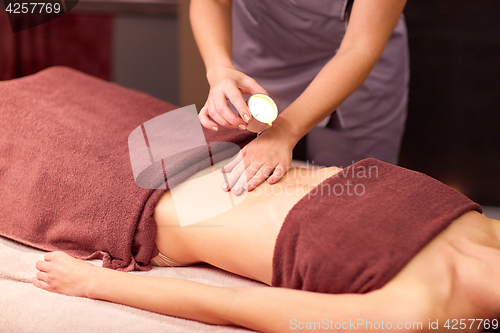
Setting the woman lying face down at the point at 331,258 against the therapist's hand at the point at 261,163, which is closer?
the woman lying face down at the point at 331,258

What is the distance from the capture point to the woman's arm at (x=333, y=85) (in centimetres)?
95

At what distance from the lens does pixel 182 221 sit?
90cm

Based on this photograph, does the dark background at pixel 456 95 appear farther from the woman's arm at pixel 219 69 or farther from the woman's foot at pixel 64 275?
the woman's foot at pixel 64 275

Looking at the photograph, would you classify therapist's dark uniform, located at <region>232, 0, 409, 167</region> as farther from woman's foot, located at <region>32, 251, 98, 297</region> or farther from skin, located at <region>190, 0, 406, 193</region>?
woman's foot, located at <region>32, 251, 98, 297</region>

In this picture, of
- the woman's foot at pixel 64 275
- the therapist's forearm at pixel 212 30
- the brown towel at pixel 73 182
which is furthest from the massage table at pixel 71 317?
the therapist's forearm at pixel 212 30

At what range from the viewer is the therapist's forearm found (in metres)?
1.06

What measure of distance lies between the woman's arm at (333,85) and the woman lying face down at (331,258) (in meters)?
0.08

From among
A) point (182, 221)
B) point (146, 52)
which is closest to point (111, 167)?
point (182, 221)

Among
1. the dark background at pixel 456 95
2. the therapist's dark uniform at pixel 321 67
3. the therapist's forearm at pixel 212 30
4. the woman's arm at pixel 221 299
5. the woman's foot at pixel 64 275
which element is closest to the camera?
the woman's arm at pixel 221 299

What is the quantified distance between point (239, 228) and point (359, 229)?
260 millimetres

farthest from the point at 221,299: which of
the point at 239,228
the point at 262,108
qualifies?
the point at 262,108

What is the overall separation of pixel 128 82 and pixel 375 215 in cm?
237

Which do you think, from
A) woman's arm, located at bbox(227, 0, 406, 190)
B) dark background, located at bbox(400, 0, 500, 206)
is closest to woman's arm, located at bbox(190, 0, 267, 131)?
woman's arm, located at bbox(227, 0, 406, 190)

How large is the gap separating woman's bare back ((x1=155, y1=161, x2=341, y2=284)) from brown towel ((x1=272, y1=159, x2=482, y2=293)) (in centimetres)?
4
